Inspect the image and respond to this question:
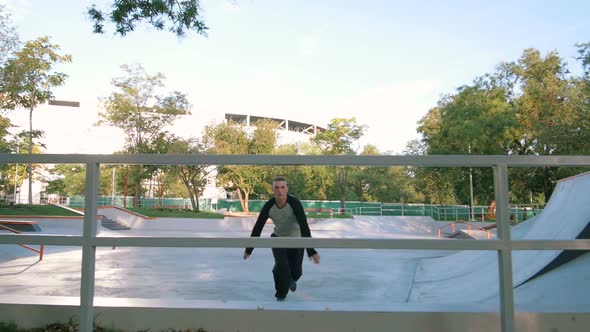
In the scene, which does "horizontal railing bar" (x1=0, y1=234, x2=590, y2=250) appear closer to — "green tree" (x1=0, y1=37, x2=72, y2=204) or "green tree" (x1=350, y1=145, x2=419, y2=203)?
"green tree" (x1=350, y1=145, x2=419, y2=203)

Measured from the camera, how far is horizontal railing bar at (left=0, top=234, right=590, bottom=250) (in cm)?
203

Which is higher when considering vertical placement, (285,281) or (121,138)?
(121,138)

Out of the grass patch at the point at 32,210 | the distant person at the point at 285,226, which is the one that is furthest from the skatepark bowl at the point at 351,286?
the grass patch at the point at 32,210

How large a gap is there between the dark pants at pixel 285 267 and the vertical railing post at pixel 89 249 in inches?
77.6

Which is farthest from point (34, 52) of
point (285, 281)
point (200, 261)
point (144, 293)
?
point (285, 281)

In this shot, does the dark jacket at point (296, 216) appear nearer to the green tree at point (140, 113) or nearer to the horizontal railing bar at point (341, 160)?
the horizontal railing bar at point (341, 160)

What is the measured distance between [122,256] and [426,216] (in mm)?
6911

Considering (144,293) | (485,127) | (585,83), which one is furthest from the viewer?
(485,127)

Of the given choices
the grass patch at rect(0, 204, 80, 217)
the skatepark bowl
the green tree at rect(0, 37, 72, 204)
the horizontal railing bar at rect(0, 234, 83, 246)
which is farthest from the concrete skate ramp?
the green tree at rect(0, 37, 72, 204)

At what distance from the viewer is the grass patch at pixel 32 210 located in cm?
1448

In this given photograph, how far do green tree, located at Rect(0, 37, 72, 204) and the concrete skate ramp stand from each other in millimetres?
23173

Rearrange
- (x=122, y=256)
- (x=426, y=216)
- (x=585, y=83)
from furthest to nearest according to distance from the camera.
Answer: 1. (x=585, y=83)
2. (x=122, y=256)
3. (x=426, y=216)

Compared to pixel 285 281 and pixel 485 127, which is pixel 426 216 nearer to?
pixel 285 281

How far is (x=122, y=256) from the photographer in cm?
973
